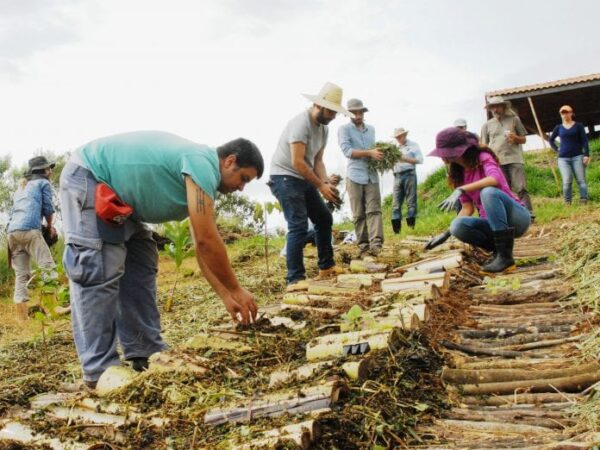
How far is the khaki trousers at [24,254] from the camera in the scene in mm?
6852

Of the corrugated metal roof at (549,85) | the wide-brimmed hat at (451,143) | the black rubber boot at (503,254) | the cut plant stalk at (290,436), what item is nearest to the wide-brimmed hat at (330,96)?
the wide-brimmed hat at (451,143)

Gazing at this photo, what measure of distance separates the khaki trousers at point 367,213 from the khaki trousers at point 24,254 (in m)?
3.39

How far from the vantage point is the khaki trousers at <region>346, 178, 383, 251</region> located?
6.62 meters

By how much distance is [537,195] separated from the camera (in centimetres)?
1317

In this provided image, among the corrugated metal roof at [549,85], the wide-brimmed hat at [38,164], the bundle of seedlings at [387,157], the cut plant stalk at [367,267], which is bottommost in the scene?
the cut plant stalk at [367,267]

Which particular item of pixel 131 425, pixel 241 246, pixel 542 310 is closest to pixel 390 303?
pixel 542 310

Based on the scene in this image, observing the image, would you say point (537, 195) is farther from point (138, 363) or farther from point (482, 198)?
point (138, 363)

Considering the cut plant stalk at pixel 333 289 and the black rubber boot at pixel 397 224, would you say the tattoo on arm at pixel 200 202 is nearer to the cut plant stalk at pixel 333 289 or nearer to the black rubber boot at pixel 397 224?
the cut plant stalk at pixel 333 289

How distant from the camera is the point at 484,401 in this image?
2.29 metres

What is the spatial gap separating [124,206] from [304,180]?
2.30 meters

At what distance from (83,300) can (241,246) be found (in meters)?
7.93

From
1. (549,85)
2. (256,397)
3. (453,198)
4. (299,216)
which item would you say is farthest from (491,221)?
(549,85)

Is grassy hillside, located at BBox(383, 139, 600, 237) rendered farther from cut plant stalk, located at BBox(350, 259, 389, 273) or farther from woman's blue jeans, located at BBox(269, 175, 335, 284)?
woman's blue jeans, located at BBox(269, 175, 335, 284)

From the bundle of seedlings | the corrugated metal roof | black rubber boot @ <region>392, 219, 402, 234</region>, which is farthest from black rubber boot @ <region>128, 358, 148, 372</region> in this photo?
the corrugated metal roof
